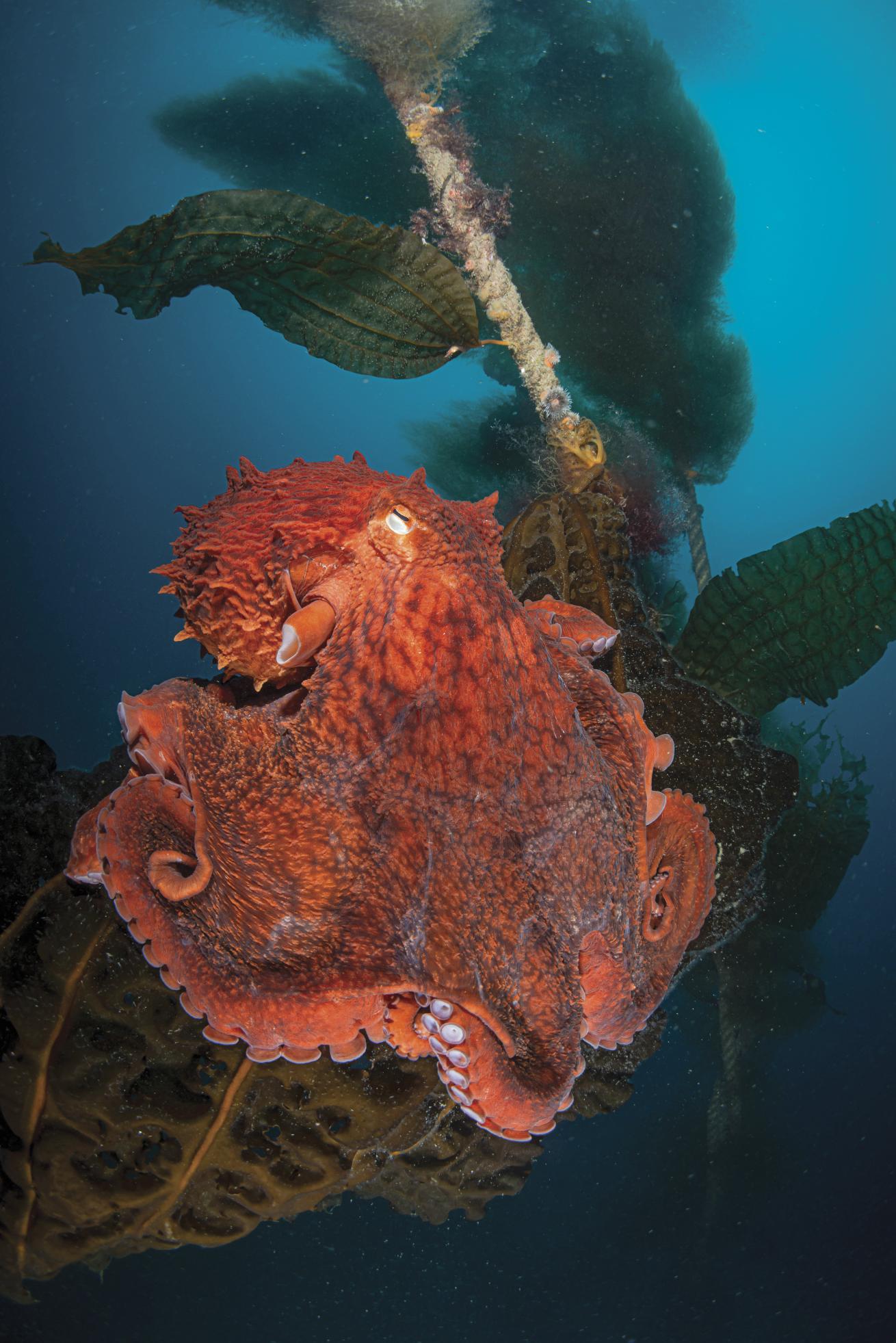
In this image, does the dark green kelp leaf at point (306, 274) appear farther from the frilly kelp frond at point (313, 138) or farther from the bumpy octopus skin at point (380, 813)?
the bumpy octopus skin at point (380, 813)

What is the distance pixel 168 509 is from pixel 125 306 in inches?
405

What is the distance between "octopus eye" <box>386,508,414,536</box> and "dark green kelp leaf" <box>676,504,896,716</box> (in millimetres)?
2574

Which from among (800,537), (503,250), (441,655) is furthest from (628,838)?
(503,250)

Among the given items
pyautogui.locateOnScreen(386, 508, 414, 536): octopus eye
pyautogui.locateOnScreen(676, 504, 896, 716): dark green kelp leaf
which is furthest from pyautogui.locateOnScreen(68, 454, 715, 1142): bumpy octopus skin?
pyautogui.locateOnScreen(676, 504, 896, 716): dark green kelp leaf

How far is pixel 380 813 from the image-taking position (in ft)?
4.80

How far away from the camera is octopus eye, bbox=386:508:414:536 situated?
4.64 ft

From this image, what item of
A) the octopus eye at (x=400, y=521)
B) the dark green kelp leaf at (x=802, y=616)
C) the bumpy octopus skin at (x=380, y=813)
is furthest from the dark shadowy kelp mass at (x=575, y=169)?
the octopus eye at (x=400, y=521)

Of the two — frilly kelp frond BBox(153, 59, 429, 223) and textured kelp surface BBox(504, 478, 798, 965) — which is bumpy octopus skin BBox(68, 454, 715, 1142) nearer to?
textured kelp surface BBox(504, 478, 798, 965)

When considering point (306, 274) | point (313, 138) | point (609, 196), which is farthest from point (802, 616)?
point (313, 138)

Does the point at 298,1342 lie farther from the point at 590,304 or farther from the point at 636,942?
the point at 590,304

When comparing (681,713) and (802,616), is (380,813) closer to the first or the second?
(681,713)

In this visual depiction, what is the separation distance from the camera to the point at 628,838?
1.73 metres

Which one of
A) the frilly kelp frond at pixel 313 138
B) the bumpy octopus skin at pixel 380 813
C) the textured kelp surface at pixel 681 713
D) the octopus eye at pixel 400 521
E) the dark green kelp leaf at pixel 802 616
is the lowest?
the bumpy octopus skin at pixel 380 813

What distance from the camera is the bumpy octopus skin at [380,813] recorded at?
1.41 meters
